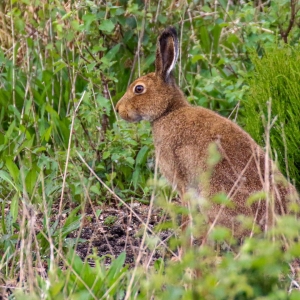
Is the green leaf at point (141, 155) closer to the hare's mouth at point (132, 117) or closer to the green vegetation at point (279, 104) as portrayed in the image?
the hare's mouth at point (132, 117)

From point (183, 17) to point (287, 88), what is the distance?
6.73 feet

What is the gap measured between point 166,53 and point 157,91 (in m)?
0.30

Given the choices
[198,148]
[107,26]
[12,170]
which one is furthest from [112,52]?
[198,148]

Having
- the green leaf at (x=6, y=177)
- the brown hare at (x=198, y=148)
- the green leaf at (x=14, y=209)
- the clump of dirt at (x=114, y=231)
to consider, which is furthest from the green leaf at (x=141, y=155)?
the green leaf at (x=14, y=209)

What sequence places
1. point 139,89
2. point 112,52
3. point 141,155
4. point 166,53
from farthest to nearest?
point 112,52
point 141,155
point 139,89
point 166,53

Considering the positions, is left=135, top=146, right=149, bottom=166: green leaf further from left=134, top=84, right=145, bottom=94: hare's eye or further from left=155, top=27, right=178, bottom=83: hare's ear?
Result: left=155, top=27, right=178, bottom=83: hare's ear

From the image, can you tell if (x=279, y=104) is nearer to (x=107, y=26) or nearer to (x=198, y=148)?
(x=198, y=148)

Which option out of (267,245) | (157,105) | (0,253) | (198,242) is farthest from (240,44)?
(267,245)

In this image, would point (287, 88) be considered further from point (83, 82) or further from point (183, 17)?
point (83, 82)

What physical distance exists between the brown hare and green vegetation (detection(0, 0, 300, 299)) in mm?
236

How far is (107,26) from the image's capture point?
7.06 m

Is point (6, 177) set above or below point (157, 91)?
below

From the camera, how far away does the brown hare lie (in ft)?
16.8

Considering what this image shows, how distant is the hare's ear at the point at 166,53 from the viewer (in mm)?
6133
